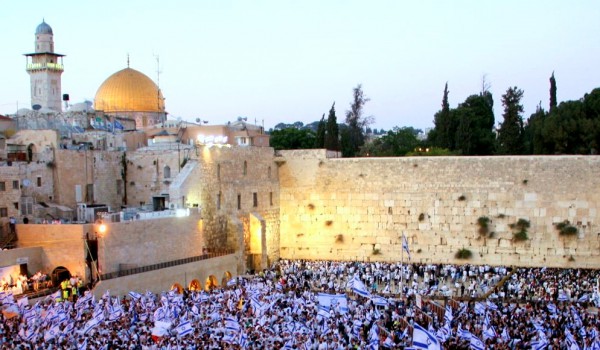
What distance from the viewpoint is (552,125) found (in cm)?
3338

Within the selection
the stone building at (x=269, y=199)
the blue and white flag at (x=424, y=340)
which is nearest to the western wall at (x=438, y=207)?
the stone building at (x=269, y=199)

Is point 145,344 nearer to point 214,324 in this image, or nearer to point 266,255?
point 214,324

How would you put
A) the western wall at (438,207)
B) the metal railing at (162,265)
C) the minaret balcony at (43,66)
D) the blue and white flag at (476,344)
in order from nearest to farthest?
the blue and white flag at (476,344) → the metal railing at (162,265) → the western wall at (438,207) → the minaret balcony at (43,66)

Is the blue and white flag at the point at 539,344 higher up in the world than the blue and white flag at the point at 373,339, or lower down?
lower down

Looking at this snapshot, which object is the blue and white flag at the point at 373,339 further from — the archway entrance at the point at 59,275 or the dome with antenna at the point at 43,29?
the dome with antenna at the point at 43,29

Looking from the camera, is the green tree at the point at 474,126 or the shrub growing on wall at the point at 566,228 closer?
the shrub growing on wall at the point at 566,228

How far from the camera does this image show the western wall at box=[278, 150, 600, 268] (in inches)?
1162

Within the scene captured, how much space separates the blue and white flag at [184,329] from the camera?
48.4ft

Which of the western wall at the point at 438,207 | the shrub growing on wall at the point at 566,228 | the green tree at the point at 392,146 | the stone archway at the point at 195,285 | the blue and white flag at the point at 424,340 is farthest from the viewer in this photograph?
the green tree at the point at 392,146

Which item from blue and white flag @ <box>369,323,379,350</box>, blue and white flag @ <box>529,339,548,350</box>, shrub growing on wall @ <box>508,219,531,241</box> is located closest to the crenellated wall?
blue and white flag @ <box>369,323,379,350</box>

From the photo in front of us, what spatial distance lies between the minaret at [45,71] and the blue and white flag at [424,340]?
31610 millimetres

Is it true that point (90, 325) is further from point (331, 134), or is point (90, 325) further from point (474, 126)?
point (474, 126)

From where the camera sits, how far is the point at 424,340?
43.6 feet

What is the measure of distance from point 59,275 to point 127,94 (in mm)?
18372
